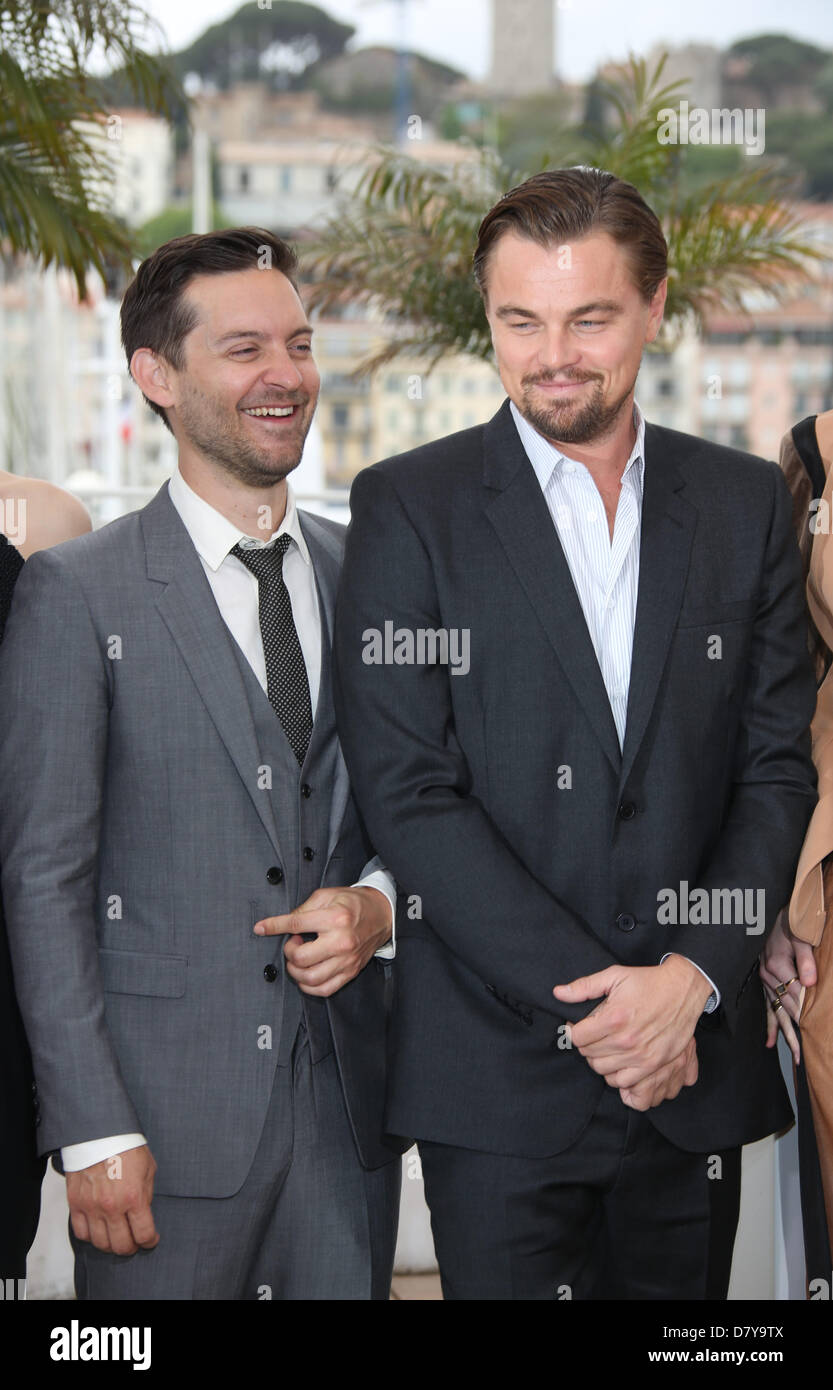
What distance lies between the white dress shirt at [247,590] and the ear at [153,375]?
0.43ft

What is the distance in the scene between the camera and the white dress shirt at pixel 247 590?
2.17 metres

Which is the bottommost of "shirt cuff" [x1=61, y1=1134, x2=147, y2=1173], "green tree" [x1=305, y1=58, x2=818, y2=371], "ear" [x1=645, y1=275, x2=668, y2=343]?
"shirt cuff" [x1=61, y1=1134, x2=147, y2=1173]

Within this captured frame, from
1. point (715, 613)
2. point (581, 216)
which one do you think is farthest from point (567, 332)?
point (715, 613)

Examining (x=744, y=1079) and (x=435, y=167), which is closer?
(x=744, y=1079)

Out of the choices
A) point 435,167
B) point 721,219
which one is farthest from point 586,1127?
point 435,167

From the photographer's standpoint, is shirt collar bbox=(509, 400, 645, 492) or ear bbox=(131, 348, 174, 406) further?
ear bbox=(131, 348, 174, 406)

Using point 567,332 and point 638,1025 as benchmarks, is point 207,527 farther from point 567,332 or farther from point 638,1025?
point 638,1025

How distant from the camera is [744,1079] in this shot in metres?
2.10

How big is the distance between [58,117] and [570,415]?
3586 mm

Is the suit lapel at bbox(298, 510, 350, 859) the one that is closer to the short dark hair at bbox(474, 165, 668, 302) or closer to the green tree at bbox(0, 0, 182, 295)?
the short dark hair at bbox(474, 165, 668, 302)

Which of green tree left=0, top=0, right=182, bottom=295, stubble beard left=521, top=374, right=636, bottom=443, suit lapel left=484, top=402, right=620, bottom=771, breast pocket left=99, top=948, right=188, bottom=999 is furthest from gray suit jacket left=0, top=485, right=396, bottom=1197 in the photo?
green tree left=0, top=0, right=182, bottom=295

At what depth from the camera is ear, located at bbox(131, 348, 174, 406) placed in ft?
7.48
